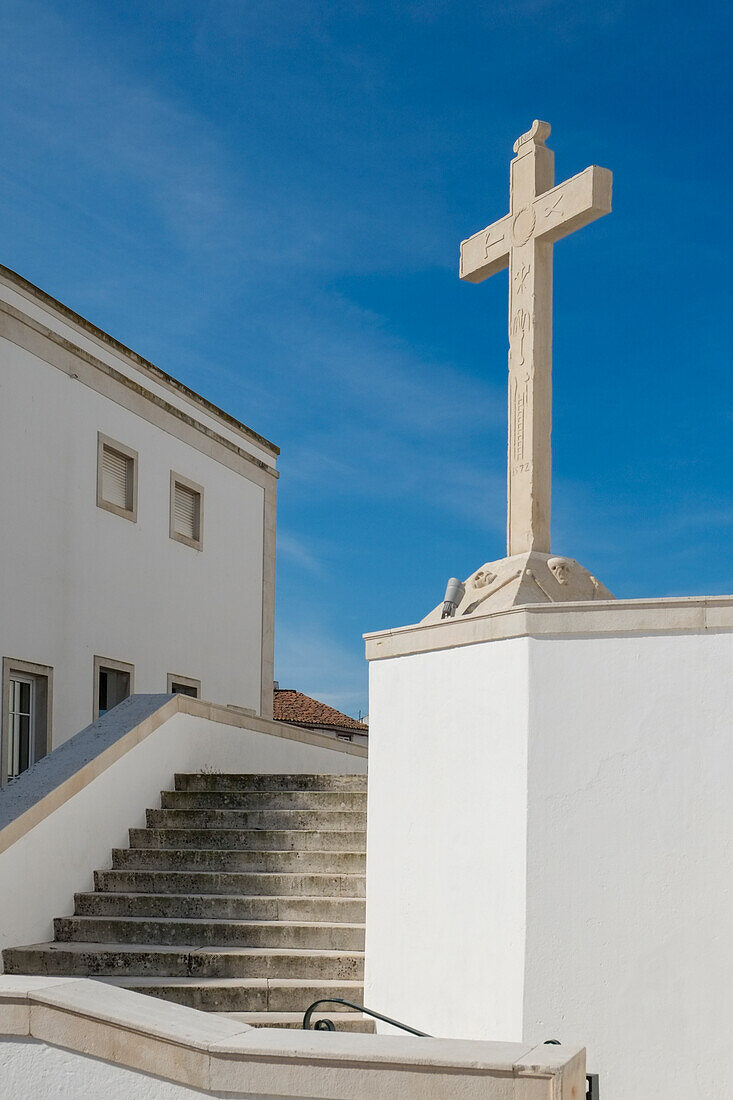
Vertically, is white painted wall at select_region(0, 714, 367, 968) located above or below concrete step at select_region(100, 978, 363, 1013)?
above

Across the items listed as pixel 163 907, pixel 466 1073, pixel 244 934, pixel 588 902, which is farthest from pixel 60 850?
pixel 466 1073

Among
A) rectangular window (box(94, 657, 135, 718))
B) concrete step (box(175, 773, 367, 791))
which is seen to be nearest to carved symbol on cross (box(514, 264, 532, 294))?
concrete step (box(175, 773, 367, 791))

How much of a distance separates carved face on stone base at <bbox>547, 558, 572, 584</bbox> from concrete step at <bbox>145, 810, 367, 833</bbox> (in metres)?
3.40

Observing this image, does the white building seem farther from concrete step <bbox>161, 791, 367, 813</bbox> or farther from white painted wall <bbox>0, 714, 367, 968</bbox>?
concrete step <bbox>161, 791, 367, 813</bbox>

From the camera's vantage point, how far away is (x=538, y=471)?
676 cm

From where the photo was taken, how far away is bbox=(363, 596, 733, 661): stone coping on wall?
→ 568cm

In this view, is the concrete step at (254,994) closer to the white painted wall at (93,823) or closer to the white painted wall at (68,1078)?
the white painted wall at (93,823)

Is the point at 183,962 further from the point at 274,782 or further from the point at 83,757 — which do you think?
the point at 274,782

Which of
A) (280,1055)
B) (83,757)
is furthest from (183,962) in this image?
(280,1055)

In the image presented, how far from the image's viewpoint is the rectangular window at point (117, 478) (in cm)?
1577

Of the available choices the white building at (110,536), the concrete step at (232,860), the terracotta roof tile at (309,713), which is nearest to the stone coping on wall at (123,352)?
the white building at (110,536)

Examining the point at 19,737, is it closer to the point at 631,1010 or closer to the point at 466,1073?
the point at 631,1010

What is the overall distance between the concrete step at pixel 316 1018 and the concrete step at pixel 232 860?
1.55 meters

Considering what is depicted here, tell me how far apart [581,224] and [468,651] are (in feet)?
8.25
